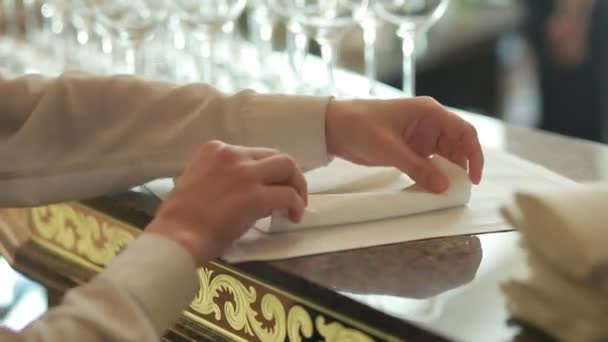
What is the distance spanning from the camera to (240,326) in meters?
0.82

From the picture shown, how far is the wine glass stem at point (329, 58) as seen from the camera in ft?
4.06

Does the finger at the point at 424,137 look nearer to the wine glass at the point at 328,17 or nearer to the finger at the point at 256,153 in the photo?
the finger at the point at 256,153

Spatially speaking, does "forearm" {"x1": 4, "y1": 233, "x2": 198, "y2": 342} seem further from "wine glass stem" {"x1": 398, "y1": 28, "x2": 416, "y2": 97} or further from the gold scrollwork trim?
"wine glass stem" {"x1": 398, "y1": 28, "x2": 416, "y2": 97}

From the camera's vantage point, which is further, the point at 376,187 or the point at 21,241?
the point at 21,241

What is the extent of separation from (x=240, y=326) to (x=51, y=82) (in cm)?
28

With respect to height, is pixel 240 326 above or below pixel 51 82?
below

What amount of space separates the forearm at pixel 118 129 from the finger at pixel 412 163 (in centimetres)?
6

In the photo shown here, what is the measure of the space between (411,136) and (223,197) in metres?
0.20

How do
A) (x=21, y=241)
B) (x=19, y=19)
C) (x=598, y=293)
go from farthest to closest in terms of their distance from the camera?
(x=19, y=19)
(x=21, y=241)
(x=598, y=293)

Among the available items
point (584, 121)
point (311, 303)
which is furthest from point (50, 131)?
point (584, 121)

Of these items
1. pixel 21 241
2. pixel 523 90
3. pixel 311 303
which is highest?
pixel 311 303

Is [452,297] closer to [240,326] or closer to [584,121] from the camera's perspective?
[240,326]

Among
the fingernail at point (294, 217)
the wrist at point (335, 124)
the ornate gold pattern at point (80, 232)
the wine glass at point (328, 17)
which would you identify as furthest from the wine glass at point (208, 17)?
the fingernail at point (294, 217)

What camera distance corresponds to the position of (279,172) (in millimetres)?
764
